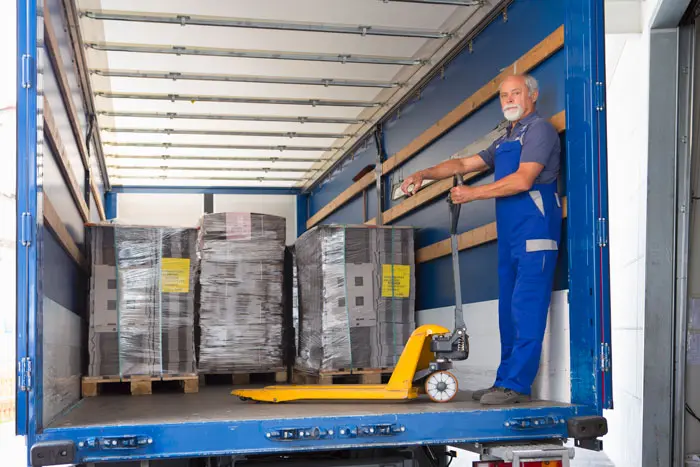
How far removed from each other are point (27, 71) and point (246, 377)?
4.11 meters

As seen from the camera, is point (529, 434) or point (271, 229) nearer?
point (529, 434)

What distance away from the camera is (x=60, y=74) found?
15.0 ft

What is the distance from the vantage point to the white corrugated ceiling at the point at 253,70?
537cm

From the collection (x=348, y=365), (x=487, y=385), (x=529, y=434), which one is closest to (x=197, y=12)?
(x=348, y=365)

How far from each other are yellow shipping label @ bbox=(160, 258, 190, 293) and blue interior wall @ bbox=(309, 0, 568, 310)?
1.83 meters

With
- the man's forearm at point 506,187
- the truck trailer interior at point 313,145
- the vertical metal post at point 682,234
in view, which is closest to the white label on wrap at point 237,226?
the truck trailer interior at point 313,145

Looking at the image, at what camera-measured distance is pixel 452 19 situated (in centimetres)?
544

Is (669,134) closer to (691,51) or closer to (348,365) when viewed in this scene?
(691,51)

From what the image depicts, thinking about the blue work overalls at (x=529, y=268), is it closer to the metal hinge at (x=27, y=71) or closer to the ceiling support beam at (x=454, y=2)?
the ceiling support beam at (x=454, y=2)

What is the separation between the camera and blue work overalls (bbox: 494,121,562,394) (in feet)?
13.2

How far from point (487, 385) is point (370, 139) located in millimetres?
3796

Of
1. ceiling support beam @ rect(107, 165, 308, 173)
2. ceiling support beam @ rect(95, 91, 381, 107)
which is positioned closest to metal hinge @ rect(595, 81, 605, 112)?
ceiling support beam @ rect(95, 91, 381, 107)

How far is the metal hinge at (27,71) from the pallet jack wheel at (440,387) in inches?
94.9

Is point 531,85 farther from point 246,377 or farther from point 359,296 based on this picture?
point 246,377
